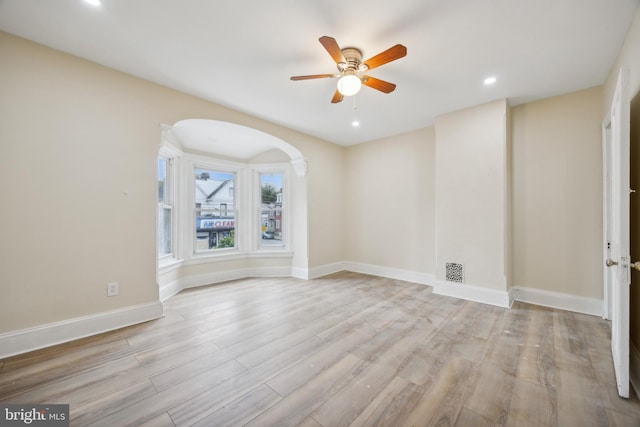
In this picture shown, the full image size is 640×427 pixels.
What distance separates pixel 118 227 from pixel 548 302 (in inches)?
206

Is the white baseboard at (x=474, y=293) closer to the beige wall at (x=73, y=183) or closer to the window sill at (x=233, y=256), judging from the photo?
the window sill at (x=233, y=256)

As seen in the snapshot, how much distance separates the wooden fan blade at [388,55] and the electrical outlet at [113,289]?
10.9ft

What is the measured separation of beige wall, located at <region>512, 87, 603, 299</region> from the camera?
289 cm

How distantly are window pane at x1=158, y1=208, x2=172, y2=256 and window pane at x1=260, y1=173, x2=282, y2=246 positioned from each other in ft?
5.38

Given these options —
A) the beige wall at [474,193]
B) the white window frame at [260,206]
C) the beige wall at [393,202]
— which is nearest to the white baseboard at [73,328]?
the white window frame at [260,206]

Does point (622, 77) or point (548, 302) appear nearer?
point (622, 77)

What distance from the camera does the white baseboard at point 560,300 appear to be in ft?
9.36

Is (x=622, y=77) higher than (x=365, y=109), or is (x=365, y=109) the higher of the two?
(x=365, y=109)

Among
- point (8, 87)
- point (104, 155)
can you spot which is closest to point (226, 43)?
point (104, 155)

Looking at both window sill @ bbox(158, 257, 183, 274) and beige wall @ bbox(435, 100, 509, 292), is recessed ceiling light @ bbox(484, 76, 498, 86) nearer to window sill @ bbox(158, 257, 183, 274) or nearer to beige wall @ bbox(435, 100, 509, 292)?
beige wall @ bbox(435, 100, 509, 292)

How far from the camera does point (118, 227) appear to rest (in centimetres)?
259

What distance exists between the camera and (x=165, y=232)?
3.97 metres

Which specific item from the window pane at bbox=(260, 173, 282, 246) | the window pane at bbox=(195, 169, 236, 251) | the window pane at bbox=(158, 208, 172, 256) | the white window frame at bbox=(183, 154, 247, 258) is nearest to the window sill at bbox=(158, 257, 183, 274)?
the window pane at bbox=(158, 208, 172, 256)

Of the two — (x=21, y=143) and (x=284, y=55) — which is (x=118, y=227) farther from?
(x=284, y=55)
